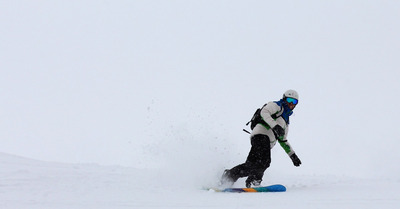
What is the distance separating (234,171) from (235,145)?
135cm

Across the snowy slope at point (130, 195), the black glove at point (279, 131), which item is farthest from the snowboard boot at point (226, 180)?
the black glove at point (279, 131)

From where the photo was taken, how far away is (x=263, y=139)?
6.98 metres

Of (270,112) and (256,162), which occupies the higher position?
(270,112)

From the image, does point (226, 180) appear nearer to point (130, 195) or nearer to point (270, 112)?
point (270, 112)

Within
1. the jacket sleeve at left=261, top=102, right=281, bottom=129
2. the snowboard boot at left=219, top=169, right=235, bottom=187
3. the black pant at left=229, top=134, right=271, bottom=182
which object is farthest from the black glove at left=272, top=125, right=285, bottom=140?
the snowboard boot at left=219, top=169, right=235, bottom=187

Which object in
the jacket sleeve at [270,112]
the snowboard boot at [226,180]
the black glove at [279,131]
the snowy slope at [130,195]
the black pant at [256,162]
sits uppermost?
the jacket sleeve at [270,112]

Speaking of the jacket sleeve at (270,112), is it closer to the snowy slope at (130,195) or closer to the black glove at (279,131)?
the black glove at (279,131)

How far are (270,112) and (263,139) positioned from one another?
47 cm

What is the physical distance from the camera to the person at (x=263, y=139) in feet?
22.4

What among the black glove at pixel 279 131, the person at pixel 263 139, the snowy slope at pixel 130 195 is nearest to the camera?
the snowy slope at pixel 130 195

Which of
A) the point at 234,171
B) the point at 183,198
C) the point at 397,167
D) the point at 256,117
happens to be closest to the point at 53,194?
the point at 183,198

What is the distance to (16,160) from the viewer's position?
788 cm

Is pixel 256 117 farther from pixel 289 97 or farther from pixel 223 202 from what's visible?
pixel 223 202

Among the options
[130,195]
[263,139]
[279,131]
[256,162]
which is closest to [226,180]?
[256,162]
